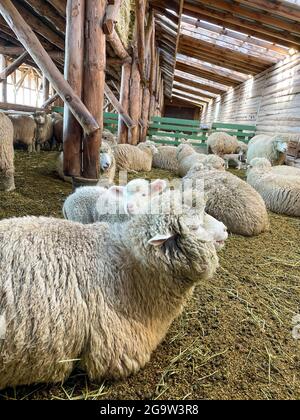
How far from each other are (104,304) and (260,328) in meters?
1.20

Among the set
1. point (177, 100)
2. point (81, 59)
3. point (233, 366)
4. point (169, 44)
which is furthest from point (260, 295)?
point (177, 100)

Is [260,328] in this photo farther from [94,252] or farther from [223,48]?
[223,48]

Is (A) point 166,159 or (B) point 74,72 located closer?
(B) point 74,72

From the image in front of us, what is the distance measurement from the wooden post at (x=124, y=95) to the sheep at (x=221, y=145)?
11.8 ft

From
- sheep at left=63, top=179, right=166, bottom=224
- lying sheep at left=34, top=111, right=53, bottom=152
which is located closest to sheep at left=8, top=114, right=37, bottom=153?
lying sheep at left=34, top=111, right=53, bottom=152

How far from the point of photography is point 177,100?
3762 centimetres

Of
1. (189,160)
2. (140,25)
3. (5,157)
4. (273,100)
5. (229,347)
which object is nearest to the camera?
(229,347)

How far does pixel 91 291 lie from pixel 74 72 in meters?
3.11

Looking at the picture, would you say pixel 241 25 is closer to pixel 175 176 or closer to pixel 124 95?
pixel 124 95

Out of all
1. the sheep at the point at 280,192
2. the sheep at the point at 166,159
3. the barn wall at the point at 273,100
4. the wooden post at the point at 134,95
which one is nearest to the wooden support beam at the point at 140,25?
the wooden post at the point at 134,95

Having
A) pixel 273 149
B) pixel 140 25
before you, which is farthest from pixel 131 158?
pixel 273 149

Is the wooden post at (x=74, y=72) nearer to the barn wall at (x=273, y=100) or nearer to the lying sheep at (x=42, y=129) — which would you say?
the lying sheep at (x=42, y=129)

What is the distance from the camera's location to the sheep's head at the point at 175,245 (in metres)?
1.47

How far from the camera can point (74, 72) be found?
360 cm
